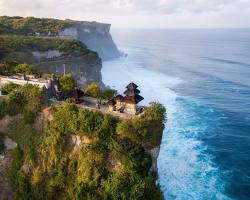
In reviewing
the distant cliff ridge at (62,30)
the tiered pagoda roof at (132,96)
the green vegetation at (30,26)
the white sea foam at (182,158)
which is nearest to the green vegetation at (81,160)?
the tiered pagoda roof at (132,96)

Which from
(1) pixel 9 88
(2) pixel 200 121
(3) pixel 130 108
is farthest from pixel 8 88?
(2) pixel 200 121

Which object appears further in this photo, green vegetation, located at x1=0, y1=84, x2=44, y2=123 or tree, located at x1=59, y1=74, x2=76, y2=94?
tree, located at x1=59, y1=74, x2=76, y2=94

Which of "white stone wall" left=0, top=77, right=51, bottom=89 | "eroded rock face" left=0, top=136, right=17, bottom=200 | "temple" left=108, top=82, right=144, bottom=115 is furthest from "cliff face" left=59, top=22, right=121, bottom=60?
"temple" left=108, top=82, right=144, bottom=115

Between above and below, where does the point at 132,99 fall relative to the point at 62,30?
below

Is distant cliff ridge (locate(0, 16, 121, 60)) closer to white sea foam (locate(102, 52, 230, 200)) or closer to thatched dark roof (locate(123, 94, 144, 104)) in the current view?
white sea foam (locate(102, 52, 230, 200))

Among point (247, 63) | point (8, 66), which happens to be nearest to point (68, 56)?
point (8, 66)

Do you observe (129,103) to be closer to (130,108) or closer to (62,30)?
(130,108)

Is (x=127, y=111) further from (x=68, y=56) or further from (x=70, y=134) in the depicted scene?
(x=68, y=56)
